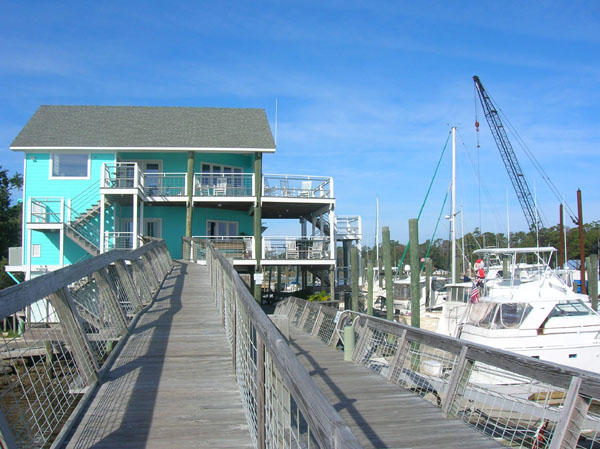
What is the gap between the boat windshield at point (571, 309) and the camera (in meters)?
17.1

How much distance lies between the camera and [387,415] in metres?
6.33

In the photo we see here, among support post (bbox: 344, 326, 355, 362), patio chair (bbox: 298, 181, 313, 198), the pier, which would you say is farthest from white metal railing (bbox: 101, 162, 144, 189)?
support post (bbox: 344, 326, 355, 362)

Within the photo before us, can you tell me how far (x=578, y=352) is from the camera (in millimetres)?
16391

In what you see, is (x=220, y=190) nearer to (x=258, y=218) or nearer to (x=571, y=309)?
(x=258, y=218)

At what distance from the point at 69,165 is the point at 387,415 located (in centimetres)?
2729

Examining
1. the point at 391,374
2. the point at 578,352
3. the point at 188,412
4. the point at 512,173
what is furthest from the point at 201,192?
the point at 512,173

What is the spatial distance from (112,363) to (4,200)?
48416 mm

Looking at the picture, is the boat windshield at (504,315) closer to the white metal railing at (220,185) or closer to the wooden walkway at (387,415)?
the wooden walkway at (387,415)

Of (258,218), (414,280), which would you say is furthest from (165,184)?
(414,280)

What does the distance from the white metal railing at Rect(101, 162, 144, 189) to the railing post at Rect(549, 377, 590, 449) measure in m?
23.8

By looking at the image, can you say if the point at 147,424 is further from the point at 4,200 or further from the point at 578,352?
the point at 4,200

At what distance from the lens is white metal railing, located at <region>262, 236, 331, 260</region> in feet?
93.1

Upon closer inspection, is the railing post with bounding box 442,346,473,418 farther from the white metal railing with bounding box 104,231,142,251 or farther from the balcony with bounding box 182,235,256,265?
the white metal railing with bounding box 104,231,142,251

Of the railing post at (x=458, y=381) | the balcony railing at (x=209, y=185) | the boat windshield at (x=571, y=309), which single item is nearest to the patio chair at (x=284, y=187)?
the balcony railing at (x=209, y=185)
